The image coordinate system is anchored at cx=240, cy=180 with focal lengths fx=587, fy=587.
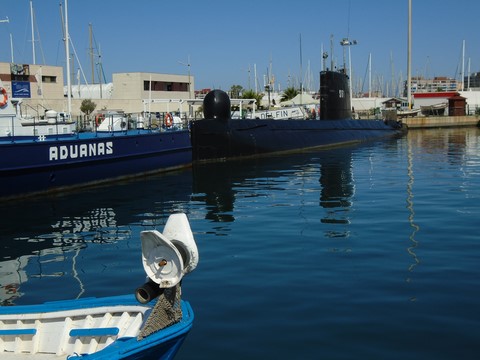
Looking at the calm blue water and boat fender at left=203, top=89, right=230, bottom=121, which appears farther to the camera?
boat fender at left=203, top=89, right=230, bottom=121

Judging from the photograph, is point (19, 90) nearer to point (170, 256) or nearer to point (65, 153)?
point (65, 153)

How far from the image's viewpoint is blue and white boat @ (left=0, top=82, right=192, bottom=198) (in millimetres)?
18734

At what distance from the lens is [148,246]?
5289 mm

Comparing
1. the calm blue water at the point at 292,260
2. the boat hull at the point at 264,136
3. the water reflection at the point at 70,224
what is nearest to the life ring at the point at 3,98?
the water reflection at the point at 70,224

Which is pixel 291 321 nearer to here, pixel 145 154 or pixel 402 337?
pixel 402 337

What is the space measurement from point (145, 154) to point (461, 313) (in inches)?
742

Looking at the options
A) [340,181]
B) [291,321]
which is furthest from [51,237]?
[340,181]

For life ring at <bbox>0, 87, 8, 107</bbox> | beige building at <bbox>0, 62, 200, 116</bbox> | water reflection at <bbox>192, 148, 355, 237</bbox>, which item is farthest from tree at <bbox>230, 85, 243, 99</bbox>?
life ring at <bbox>0, 87, 8, 107</bbox>

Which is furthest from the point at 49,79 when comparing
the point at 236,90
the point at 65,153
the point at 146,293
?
the point at 146,293

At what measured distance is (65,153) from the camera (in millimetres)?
20391

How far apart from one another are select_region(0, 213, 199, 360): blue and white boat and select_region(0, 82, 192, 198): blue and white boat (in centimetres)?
1329

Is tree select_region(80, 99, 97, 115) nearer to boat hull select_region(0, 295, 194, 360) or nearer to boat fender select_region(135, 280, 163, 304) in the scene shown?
boat hull select_region(0, 295, 194, 360)

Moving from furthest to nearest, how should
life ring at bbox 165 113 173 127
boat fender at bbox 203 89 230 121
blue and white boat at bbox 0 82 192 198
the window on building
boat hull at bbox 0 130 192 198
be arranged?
1. the window on building
2. boat fender at bbox 203 89 230 121
3. life ring at bbox 165 113 173 127
4. blue and white boat at bbox 0 82 192 198
5. boat hull at bbox 0 130 192 198

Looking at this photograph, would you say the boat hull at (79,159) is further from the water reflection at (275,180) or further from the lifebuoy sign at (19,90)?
the lifebuoy sign at (19,90)
